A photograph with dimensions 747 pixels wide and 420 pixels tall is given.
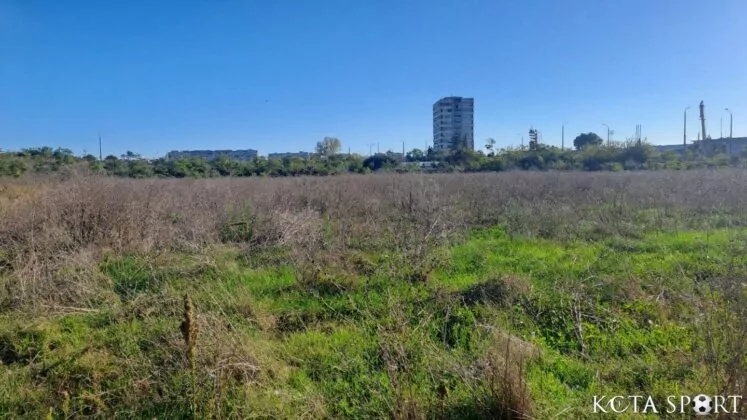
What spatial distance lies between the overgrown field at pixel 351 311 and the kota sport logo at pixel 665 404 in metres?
0.08

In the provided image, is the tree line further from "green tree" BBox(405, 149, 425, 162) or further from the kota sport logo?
the kota sport logo

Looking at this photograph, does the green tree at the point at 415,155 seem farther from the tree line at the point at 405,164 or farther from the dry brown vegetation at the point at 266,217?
the dry brown vegetation at the point at 266,217

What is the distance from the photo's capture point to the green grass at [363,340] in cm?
264

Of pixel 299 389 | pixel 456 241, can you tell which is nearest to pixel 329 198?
pixel 456 241

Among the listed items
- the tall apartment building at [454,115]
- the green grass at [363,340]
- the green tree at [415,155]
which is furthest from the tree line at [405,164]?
→ the tall apartment building at [454,115]

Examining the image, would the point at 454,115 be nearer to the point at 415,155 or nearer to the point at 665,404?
the point at 415,155

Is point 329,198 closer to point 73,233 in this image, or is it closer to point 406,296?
point 73,233

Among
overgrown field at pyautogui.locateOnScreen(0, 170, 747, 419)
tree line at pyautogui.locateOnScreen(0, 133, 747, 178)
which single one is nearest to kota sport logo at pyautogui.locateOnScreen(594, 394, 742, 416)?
overgrown field at pyautogui.locateOnScreen(0, 170, 747, 419)

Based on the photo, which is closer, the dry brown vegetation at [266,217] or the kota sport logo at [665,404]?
the kota sport logo at [665,404]

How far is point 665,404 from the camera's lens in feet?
8.22

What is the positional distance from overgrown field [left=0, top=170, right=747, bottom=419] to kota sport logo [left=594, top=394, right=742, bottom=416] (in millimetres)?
78

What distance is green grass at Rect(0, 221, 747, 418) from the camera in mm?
2643

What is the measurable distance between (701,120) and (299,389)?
162 feet

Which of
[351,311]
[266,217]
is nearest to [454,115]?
[266,217]
